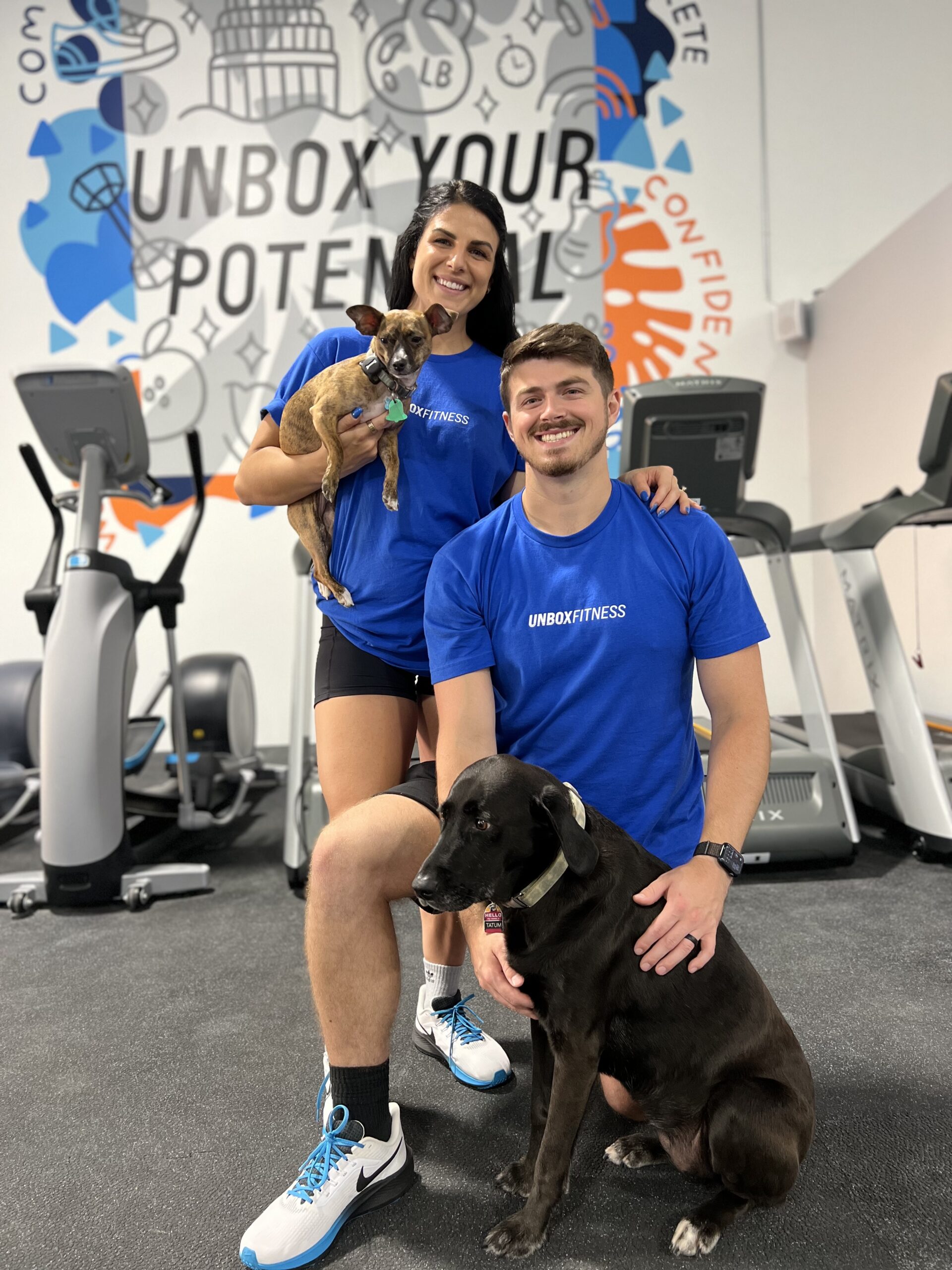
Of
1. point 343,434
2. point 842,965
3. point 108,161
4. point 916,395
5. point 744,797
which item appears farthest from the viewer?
point 108,161

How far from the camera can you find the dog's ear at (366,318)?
159 centimetres

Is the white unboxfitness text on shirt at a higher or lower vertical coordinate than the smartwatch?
higher

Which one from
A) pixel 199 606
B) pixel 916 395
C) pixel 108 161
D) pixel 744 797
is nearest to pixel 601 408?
pixel 744 797

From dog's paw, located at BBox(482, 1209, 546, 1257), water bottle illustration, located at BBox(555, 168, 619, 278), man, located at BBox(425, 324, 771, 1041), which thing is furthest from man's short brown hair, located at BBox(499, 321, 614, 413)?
water bottle illustration, located at BBox(555, 168, 619, 278)

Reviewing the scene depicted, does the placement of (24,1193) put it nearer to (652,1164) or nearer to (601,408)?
(652,1164)

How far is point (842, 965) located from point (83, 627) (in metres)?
2.49

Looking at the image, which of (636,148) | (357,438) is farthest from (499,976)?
(636,148)

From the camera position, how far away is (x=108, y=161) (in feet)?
17.6

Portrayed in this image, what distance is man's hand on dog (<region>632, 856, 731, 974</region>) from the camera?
1.18 metres

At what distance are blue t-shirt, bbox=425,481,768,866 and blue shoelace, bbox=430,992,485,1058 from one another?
65 centimetres

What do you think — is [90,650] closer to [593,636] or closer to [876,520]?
[593,636]

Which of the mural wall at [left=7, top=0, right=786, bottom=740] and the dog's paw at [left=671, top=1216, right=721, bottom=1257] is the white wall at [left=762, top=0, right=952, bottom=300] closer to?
the mural wall at [left=7, top=0, right=786, bottom=740]

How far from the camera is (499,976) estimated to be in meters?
1.23

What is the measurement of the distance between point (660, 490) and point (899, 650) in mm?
1987
